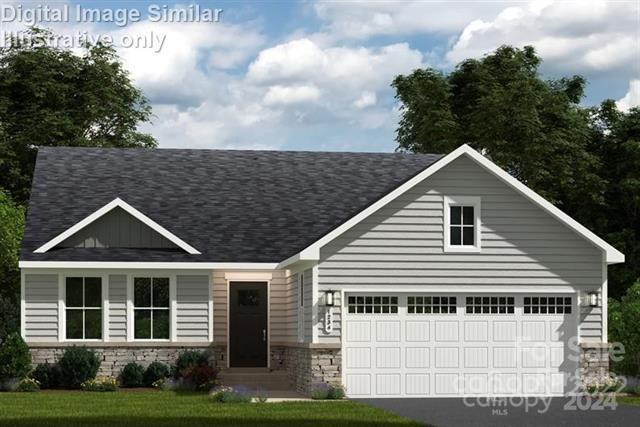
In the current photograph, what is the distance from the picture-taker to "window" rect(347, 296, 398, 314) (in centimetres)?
2625

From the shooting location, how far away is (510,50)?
54750mm

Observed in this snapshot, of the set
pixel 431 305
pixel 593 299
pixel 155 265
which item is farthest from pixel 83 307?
pixel 593 299

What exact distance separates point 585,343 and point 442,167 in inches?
199

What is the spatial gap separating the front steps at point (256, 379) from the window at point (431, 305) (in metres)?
3.94

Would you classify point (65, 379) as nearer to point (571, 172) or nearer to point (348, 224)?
point (348, 224)

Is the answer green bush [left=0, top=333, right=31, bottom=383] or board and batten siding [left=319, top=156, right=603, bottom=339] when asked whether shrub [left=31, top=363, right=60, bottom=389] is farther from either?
board and batten siding [left=319, top=156, right=603, bottom=339]

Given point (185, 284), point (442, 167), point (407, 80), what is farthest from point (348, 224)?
point (407, 80)

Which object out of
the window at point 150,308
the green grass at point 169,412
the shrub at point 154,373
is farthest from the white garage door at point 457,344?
the window at point 150,308

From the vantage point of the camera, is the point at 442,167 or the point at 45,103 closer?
the point at 442,167

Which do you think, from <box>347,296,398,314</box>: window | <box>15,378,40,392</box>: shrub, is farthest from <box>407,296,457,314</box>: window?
<box>15,378,40,392</box>: shrub

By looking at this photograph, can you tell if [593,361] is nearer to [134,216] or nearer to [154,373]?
[154,373]

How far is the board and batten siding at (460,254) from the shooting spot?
2608 cm

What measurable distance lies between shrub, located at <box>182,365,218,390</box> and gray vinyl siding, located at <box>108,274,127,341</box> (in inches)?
85.3

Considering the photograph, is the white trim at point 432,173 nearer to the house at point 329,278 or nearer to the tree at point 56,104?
the house at point 329,278
